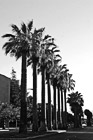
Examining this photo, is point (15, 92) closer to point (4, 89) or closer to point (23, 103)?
point (4, 89)

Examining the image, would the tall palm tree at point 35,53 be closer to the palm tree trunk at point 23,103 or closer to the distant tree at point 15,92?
the palm tree trunk at point 23,103

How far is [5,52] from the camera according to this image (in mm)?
38344

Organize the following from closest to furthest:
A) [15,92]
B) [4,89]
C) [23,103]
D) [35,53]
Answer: [23,103] → [35,53] → [4,89] → [15,92]

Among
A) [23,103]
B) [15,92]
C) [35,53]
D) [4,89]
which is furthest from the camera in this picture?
[15,92]

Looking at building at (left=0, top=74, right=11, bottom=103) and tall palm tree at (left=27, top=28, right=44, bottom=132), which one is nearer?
tall palm tree at (left=27, top=28, right=44, bottom=132)

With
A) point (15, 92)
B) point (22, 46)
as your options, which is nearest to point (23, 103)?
point (22, 46)

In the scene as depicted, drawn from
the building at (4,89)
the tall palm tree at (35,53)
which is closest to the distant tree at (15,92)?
the building at (4,89)

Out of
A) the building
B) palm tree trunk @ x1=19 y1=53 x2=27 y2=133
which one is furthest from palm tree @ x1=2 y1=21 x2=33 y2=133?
the building

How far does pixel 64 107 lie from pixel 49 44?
3274 cm

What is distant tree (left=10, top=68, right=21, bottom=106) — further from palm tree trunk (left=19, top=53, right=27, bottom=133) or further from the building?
palm tree trunk (left=19, top=53, right=27, bottom=133)

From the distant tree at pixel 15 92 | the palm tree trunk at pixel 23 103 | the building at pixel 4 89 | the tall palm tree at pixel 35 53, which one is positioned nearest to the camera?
the palm tree trunk at pixel 23 103

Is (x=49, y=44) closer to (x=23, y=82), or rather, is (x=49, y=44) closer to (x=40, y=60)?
(x=40, y=60)

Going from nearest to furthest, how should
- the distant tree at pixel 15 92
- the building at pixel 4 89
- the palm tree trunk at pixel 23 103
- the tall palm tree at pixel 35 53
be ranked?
the palm tree trunk at pixel 23 103 → the tall palm tree at pixel 35 53 → the building at pixel 4 89 → the distant tree at pixel 15 92

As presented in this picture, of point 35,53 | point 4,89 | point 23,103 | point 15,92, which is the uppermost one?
point 15,92
